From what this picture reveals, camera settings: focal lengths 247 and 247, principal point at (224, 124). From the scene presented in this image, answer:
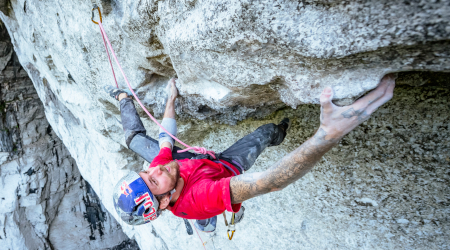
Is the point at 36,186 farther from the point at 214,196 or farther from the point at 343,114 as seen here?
the point at 343,114

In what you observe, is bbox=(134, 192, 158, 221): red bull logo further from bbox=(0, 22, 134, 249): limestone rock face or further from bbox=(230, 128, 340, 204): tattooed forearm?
bbox=(0, 22, 134, 249): limestone rock face

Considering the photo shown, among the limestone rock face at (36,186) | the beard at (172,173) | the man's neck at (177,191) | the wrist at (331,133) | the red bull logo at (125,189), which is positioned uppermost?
the wrist at (331,133)

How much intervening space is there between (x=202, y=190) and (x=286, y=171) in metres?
0.46

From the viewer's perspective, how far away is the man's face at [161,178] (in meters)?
1.27

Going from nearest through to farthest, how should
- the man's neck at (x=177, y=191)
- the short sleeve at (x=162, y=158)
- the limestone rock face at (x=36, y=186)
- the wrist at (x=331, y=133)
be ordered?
1. the wrist at (x=331, y=133)
2. the man's neck at (x=177, y=191)
3. the short sleeve at (x=162, y=158)
4. the limestone rock face at (x=36, y=186)

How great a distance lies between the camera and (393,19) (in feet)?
2.39

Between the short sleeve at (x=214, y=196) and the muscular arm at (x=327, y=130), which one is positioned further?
the short sleeve at (x=214, y=196)

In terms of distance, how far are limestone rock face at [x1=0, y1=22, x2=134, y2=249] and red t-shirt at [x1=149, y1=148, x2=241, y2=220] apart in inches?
198

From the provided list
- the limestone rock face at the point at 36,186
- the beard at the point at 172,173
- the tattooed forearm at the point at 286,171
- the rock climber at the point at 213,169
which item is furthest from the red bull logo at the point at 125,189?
the limestone rock face at the point at 36,186

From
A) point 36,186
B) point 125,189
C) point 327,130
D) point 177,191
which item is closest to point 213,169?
point 177,191

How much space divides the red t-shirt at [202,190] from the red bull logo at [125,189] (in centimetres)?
21

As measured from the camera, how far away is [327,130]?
0.84 m

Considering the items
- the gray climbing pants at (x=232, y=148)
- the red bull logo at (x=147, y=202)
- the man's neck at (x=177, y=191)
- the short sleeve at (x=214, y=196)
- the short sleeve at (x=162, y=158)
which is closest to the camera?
the short sleeve at (x=214, y=196)

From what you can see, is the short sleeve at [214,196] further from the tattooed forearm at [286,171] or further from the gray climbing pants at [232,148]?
the gray climbing pants at [232,148]
